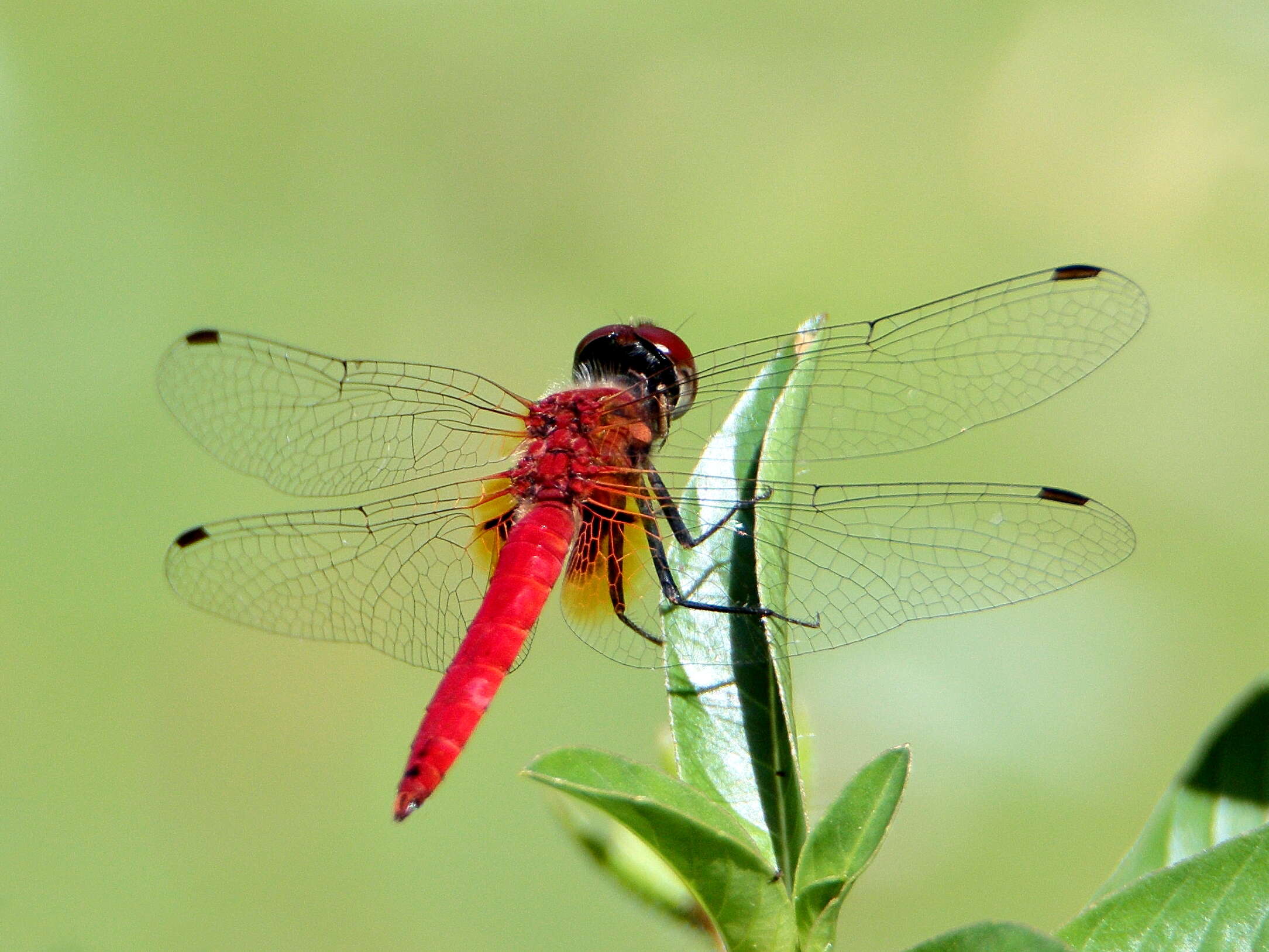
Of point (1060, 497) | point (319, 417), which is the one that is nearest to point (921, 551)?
point (1060, 497)

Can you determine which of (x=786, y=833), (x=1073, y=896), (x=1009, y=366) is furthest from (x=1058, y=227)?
(x=786, y=833)

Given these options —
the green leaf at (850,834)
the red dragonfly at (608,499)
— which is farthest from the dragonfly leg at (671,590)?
the green leaf at (850,834)

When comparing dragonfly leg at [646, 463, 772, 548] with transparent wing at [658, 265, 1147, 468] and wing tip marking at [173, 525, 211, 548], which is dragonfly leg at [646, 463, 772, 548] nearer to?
transparent wing at [658, 265, 1147, 468]

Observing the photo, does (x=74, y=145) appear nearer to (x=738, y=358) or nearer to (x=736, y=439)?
(x=738, y=358)

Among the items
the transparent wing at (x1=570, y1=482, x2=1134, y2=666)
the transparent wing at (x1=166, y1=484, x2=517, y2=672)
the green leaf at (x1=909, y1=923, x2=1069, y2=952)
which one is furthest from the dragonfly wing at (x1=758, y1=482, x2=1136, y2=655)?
the green leaf at (x1=909, y1=923, x2=1069, y2=952)

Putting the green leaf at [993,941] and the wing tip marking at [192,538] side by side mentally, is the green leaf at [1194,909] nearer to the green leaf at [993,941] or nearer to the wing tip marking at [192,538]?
the green leaf at [993,941]

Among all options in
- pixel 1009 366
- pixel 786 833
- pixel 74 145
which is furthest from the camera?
pixel 74 145

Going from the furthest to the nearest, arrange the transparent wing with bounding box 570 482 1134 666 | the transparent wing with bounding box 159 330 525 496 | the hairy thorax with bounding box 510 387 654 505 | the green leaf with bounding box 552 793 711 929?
the transparent wing with bounding box 159 330 525 496 < the hairy thorax with bounding box 510 387 654 505 < the transparent wing with bounding box 570 482 1134 666 < the green leaf with bounding box 552 793 711 929

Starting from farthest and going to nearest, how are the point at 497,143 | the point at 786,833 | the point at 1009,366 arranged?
the point at 497,143
the point at 1009,366
the point at 786,833
